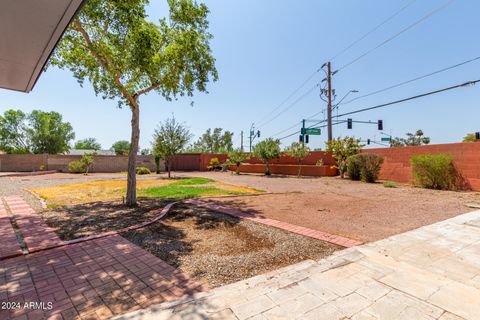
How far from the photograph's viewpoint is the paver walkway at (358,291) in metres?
2.14

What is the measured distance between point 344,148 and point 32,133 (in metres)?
42.9

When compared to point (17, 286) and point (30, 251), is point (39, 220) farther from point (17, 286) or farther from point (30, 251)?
point (17, 286)

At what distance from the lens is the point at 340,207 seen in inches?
275

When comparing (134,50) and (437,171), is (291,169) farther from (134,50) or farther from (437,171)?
(134,50)

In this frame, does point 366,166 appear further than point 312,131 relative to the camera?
No

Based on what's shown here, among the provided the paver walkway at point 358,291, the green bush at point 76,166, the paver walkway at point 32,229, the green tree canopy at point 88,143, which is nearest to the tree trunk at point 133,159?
the paver walkway at point 32,229

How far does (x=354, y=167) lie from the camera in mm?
15617

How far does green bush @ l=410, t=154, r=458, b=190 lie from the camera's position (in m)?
10.9

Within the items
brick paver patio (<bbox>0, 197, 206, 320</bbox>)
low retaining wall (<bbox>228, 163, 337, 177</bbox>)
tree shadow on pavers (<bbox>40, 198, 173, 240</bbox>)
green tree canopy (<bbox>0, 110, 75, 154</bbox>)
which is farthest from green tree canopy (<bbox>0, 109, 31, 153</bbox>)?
brick paver patio (<bbox>0, 197, 206, 320</bbox>)

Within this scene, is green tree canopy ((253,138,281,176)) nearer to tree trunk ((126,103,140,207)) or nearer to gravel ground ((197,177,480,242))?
gravel ground ((197,177,480,242))

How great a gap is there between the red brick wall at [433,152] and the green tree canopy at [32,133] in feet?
137

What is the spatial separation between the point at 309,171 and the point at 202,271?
61.2 feet

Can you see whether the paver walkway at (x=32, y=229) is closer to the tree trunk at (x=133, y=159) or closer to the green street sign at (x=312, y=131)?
the tree trunk at (x=133, y=159)

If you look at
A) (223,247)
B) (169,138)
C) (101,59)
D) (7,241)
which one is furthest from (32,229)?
(169,138)
